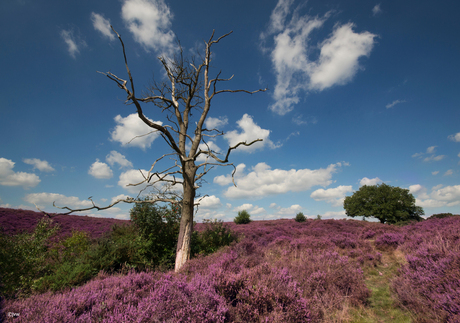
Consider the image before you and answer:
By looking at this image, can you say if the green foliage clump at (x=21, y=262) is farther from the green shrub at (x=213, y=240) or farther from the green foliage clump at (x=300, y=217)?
the green foliage clump at (x=300, y=217)

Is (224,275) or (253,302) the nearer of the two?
(253,302)

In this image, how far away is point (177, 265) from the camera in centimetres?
644

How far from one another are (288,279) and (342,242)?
825cm

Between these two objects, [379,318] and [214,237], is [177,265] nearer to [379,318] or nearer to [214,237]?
[214,237]

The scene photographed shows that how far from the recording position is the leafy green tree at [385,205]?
87.7 feet

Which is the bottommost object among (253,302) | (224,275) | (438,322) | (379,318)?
(379,318)

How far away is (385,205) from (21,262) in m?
36.5

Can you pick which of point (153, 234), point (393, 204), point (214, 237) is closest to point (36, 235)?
point (153, 234)

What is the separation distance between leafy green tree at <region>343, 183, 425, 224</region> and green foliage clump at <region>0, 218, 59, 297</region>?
35492mm

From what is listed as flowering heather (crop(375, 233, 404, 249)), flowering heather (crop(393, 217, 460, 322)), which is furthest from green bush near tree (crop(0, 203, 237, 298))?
flowering heather (crop(375, 233, 404, 249))

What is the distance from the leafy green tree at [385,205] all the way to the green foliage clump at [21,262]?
1397 inches

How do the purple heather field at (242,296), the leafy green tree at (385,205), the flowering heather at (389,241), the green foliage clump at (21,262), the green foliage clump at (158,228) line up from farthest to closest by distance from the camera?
the leafy green tree at (385,205) → the flowering heather at (389,241) → the green foliage clump at (158,228) → the green foliage clump at (21,262) → the purple heather field at (242,296)

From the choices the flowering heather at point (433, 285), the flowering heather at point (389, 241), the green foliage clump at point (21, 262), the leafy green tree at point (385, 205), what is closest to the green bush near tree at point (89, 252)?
the green foliage clump at point (21, 262)

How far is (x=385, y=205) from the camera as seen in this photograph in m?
27.0
